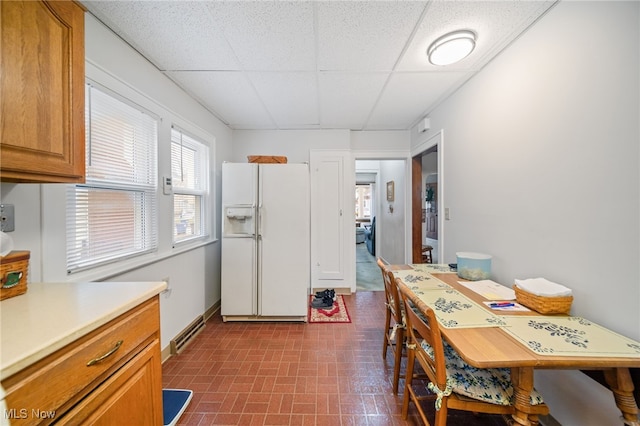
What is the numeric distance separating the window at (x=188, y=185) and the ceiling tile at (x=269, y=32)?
105 cm

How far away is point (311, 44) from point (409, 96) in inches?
51.6

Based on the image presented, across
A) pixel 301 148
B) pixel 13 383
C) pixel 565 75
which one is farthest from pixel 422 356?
pixel 301 148

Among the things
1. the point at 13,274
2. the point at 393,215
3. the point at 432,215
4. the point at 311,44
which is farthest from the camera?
the point at 432,215

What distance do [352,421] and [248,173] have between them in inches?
92.9

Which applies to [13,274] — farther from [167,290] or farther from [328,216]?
[328,216]

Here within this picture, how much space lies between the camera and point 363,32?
157cm

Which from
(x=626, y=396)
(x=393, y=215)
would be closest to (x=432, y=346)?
(x=626, y=396)

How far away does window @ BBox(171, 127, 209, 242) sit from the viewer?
233 centimetres

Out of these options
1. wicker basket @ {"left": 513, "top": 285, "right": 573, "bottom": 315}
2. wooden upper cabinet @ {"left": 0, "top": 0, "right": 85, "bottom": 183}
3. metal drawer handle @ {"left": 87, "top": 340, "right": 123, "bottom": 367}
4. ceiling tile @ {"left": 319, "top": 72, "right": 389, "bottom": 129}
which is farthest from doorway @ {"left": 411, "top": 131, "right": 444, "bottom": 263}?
wooden upper cabinet @ {"left": 0, "top": 0, "right": 85, "bottom": 183}

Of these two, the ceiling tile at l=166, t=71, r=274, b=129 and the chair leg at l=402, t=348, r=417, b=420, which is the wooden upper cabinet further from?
the chair leg at l=402, t=348, r=417, b=420

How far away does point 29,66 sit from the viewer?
892 mm

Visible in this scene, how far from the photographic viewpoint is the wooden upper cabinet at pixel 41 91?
828 mm

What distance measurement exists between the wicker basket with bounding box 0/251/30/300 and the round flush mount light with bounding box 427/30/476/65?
252cm

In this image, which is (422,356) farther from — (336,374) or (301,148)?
(301,148)
